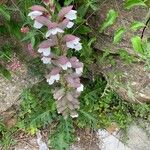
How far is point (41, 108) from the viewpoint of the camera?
3586 mm

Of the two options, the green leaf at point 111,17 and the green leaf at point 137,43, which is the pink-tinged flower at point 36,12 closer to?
the green leaf at point 111,17

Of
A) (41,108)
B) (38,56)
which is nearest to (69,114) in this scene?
(41,108)

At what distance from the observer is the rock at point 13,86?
358 cm

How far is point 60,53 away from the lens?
9.69 ft

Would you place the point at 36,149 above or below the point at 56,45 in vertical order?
below

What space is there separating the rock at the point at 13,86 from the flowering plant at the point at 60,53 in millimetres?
279

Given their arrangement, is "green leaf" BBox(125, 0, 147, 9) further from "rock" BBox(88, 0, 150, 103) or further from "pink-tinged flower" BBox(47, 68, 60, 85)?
"pink-tinged flower" BBox(47, 68, 60, 85)

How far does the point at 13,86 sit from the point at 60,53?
2.64 ft

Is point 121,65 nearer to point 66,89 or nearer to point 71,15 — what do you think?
→ point 66,89

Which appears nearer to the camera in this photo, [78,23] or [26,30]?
[26,30]

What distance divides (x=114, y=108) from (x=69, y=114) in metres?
0.42

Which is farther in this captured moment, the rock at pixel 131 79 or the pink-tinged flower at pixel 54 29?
the rock at pixel 131 79

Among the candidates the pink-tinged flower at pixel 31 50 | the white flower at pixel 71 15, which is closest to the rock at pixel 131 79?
the pink-tinged flower at pixel 31 50

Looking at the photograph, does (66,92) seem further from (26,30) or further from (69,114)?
(26,30)
